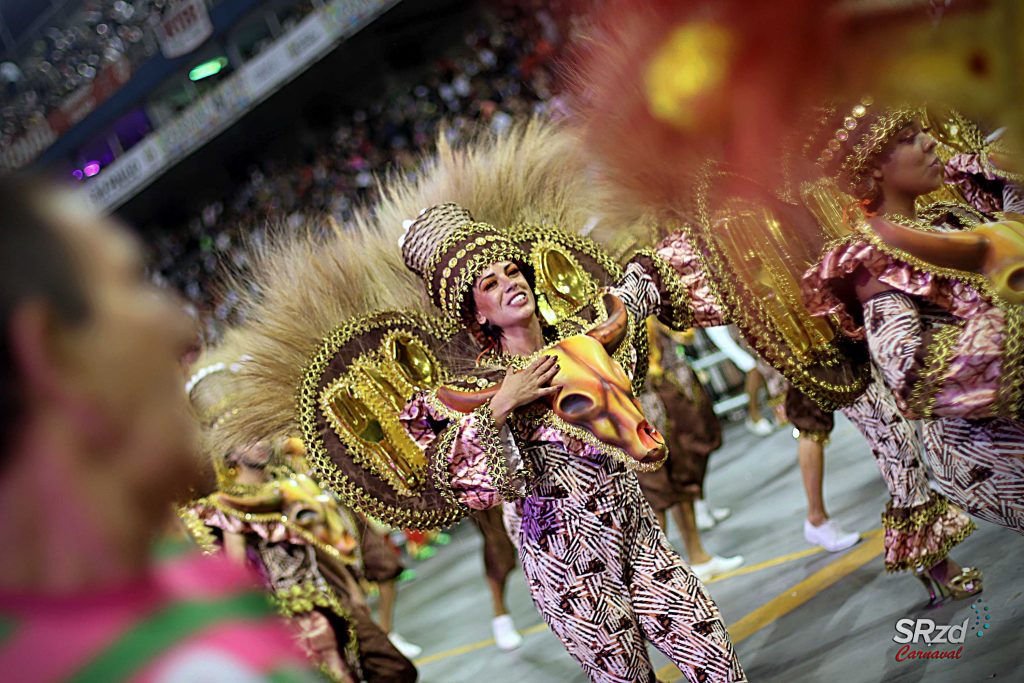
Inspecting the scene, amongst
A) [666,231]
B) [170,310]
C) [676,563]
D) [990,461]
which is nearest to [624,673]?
[676,563]

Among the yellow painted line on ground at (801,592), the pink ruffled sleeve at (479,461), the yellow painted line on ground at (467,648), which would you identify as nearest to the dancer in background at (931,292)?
the pink ruffled sleeve at (479,461)

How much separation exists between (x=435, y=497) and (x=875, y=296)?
1.44 meters

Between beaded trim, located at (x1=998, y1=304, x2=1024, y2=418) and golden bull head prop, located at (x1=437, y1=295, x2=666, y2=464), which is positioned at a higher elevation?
golden bull head prop, located at (x1=437, y1=295, x2=666, y2=464)

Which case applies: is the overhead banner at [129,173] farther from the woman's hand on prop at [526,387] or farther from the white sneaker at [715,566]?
the woman's hand on prop at [526,387]

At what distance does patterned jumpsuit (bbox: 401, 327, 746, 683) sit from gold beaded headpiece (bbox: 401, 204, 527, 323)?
1.13 ft

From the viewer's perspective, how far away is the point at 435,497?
327cm

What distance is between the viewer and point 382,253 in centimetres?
348

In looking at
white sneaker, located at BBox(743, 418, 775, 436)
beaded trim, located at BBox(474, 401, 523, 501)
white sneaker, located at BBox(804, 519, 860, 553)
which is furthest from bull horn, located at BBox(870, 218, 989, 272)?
white sneaker, located at BBox(743, 418, 775, 436)

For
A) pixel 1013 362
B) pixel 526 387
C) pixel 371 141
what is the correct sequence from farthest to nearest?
1. pixel 371 141
2. pixel 526 387
3. pixel 1013 362

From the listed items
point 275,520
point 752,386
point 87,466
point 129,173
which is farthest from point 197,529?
point 129,173

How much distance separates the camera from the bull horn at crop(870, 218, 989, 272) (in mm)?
2566

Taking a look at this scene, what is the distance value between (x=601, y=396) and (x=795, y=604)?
83.4 inches

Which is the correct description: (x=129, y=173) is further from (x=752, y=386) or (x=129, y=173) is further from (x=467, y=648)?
(x=467, y=648)

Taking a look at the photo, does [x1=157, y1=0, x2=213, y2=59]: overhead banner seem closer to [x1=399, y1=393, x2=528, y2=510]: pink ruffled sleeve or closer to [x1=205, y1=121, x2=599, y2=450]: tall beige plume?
[x1=205, y1=121, x2=599, y2=450]: tall beige plume
